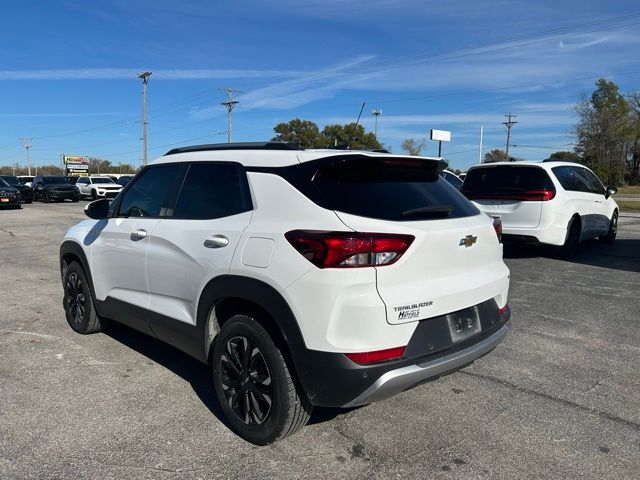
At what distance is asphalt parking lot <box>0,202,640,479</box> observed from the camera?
9.56 ft

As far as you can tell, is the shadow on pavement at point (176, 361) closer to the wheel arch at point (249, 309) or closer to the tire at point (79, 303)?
the tire at point (79, 303)

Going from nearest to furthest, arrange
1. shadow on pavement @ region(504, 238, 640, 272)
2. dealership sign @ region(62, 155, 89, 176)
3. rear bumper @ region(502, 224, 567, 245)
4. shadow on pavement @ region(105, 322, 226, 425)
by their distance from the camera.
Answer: shadow on pavement @ region(105, 322, 226, 425) → rear bumper @ region(502, 224, 567, 245) → shadow on pavement @ region(504, 238, 640, 272) → dealership sign @ region(62, 155, 89, 176)

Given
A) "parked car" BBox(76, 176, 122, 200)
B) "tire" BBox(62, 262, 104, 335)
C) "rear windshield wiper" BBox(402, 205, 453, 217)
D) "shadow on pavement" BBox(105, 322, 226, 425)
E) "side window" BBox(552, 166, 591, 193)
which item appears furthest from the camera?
"parked car" BBox(76, 176, 122, 200)

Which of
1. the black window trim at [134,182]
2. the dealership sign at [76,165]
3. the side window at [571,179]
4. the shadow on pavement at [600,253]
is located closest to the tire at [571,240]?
the shadow on pavement at [600,253]

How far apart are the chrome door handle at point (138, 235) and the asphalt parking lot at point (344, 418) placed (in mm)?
1124

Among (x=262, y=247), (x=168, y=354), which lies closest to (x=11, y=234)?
(x=168, y=354)

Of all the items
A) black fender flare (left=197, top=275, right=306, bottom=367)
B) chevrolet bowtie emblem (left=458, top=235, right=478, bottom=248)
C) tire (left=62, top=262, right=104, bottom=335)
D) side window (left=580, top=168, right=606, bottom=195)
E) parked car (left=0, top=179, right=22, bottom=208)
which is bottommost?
parked car (left=0, top=179, right=22, bottom=208)

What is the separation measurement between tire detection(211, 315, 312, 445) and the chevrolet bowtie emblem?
4.23 feet

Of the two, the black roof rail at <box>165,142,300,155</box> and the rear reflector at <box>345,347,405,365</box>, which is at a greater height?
the black roof rail at <box>165,142,300,155</box>

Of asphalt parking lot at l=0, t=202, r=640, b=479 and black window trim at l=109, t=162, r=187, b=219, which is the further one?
black window trim at l=109, t=162, r=187, b=219

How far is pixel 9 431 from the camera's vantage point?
3.32 m

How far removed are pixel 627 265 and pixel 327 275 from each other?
8145mm

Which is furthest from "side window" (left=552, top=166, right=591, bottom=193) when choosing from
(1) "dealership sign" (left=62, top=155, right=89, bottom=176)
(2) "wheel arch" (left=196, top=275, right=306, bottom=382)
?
(1) "dealership sign" (left=62, top=155, right=89, bottom=176)

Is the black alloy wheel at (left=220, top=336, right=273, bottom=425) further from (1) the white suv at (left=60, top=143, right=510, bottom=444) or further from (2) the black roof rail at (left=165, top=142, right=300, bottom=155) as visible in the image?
(2) the black roof rail at (left=165, top=142, right=300, bottom=155)
